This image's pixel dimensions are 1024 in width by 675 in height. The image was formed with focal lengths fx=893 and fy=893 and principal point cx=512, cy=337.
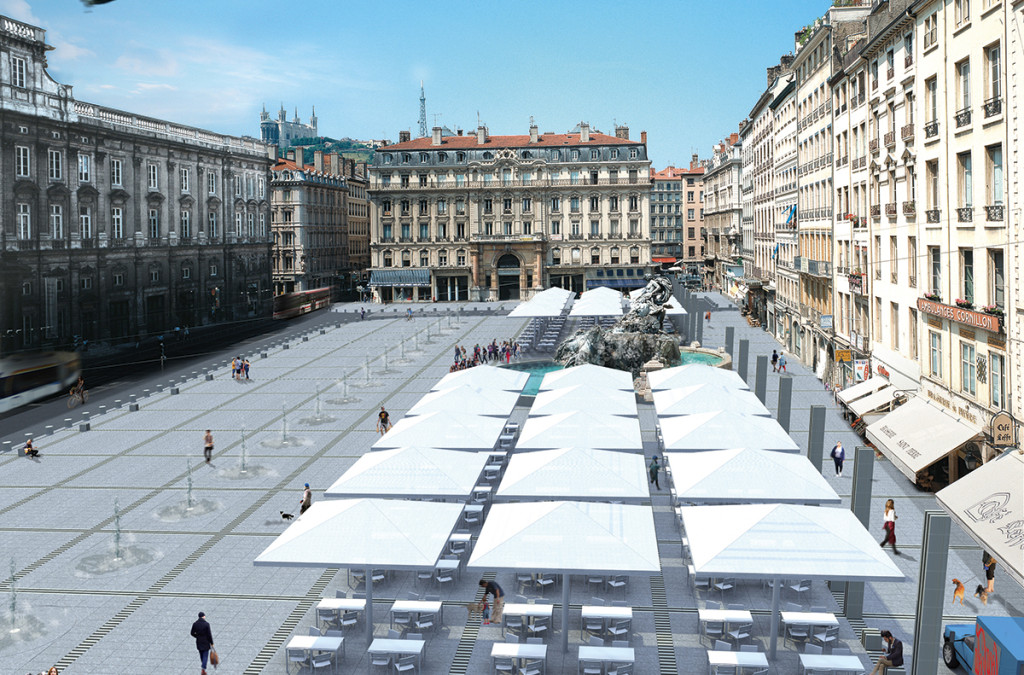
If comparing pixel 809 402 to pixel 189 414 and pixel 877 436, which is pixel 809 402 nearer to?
pixel 877 436

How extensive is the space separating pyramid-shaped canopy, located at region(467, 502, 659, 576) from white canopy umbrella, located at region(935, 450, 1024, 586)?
6.40 m

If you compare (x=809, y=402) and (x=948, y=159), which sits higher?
(x=948, y=159)

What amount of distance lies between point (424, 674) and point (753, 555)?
572 centimetres

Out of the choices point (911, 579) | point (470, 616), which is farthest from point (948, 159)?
point (470, 616)

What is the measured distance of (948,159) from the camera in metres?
25.4

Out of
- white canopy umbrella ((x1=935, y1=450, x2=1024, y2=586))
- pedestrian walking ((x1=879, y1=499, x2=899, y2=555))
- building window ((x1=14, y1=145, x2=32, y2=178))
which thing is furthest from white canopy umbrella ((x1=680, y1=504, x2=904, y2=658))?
building window ((x1=14, y1=145, x2=32, y2=178))

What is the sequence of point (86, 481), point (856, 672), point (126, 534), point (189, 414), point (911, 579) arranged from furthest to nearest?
1. point (189, 414)
2. point (86, 481)
3. point (126, 534)
4. point (911, 579)
5. point (856, 672)

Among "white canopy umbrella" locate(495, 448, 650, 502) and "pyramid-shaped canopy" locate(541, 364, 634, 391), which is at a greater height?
"pyramid-shaped canopy" locate(541, 364, 634, 391)

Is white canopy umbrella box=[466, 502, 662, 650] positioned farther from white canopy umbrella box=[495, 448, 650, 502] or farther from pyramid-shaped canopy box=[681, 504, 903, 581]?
white canopy umbrella box=[495, 448, 650, 502]

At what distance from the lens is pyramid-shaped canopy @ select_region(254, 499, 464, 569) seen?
14.8 metres

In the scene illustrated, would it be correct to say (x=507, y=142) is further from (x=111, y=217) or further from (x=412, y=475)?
(x=412, y=475)

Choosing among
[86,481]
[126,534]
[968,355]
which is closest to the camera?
[126,534]

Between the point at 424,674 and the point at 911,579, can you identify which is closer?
the point at 424,674

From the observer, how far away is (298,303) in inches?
3401
